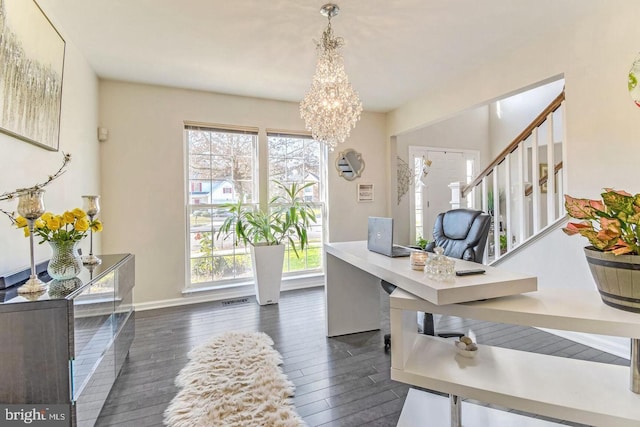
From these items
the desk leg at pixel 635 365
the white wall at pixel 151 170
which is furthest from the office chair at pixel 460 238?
the white wall at pixel 151 170

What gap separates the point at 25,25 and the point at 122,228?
82.3 inches

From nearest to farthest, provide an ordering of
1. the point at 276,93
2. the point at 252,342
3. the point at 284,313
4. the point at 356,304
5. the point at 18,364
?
the point at 18,364 < the point at 252,342 < the point at 356,304 < the point at 284,313 < the point at 276,93

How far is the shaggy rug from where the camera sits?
158 cm

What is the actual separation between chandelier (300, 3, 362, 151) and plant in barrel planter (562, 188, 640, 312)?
5.20 ft

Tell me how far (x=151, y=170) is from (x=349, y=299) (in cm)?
262

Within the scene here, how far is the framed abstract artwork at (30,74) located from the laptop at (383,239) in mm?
2146

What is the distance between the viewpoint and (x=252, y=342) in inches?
96.0

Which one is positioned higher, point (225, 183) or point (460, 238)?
point (225, 183)

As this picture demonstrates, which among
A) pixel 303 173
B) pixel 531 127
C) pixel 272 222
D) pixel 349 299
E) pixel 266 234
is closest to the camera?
pixel 349 299

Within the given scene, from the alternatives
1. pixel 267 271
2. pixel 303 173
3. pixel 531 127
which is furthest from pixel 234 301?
pixel 531 127

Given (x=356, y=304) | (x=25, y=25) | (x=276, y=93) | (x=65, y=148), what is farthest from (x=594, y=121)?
(x=65, y=148)

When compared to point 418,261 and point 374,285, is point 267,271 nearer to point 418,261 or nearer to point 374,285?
point 374,285

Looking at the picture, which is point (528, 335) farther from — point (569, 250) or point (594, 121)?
point (594, 121)

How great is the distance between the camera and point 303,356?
2271 millimetres
